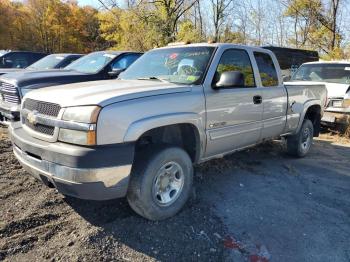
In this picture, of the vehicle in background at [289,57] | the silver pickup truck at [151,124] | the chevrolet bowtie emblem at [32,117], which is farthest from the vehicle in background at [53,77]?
the vehicle in background at [289,57]

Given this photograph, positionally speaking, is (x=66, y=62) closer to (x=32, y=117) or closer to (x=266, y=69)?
(x=266, y=69)

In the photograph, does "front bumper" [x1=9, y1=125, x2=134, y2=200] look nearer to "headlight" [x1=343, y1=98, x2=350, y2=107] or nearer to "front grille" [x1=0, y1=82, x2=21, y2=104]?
"front grille" [x1=0, y1=82, x2=21, y2=104]

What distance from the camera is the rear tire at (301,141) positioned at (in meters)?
6.72

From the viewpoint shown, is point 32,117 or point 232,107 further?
point 232,107

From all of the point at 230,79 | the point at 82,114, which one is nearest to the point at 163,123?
the point at 82,114

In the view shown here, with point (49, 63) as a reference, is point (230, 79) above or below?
below

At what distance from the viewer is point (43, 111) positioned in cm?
374

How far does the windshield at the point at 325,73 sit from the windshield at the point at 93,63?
5439mm

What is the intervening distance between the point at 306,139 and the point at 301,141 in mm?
292

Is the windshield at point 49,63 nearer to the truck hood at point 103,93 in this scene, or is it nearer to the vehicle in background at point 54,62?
the vehicle in background at point 54,62

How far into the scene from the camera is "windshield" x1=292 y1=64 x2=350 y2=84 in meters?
10.3

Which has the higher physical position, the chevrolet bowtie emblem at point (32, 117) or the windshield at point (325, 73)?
the windshield at point (325, 73)

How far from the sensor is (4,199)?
4.32 m

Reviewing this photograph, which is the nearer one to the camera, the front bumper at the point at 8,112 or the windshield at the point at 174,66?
the windshield at the point at 174,66
